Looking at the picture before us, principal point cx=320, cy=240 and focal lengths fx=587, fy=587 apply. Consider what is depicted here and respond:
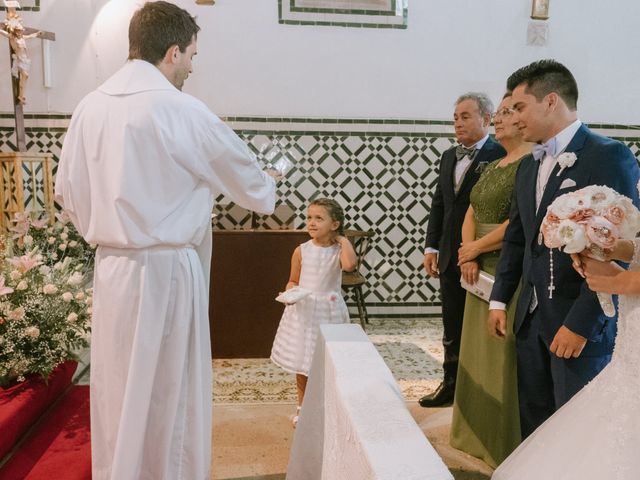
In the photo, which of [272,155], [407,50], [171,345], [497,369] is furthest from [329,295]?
[407,50]

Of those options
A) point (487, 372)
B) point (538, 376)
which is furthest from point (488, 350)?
point (538, 376)

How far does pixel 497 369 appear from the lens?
10.1ft

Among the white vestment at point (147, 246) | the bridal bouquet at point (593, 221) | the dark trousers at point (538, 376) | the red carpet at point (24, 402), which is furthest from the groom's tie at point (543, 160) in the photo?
the red carpet at point (24, 402)

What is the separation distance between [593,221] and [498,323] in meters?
1.06

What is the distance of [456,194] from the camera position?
Result: 3908 millimetres

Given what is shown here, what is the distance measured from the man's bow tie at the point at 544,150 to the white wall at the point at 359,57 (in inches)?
144

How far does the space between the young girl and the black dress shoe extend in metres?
0.82

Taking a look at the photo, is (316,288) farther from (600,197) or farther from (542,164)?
(600,197)

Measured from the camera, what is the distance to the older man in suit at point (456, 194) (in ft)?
12.6

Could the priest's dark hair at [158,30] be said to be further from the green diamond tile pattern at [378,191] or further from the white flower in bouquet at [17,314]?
the green diamond tile pattern at [378,191]

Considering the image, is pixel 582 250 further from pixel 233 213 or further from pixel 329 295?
pixel 233 213

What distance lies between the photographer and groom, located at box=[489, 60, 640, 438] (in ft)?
7.34

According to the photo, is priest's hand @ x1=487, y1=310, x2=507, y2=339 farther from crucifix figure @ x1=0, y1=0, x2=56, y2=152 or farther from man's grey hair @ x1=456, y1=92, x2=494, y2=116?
crucifix figure @ x1=0, y1=0, x2=56, y2=152

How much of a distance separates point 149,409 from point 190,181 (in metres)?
0.94
